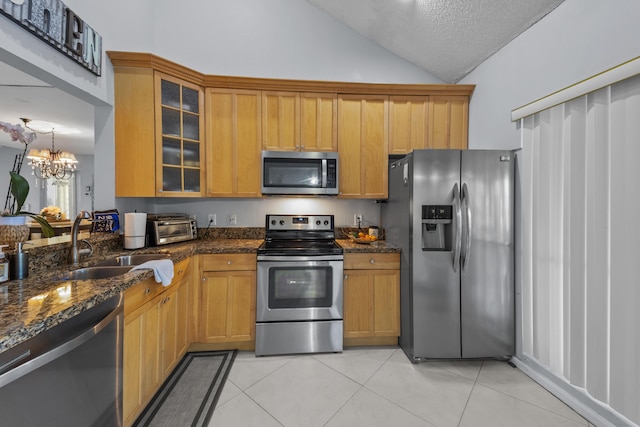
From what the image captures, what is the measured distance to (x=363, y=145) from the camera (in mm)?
2768

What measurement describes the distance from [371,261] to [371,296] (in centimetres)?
33

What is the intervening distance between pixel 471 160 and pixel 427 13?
140 centimetres

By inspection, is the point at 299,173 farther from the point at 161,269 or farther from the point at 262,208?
the point at 161,269

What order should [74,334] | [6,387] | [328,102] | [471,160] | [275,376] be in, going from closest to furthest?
[6,387], [74,334], [275,376], [471,160], [328,102]

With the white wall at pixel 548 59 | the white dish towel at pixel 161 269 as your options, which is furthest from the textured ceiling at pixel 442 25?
the white dish towel at pixel 161 269

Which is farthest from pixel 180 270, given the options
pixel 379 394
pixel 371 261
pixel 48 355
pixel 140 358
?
pixel 379 394

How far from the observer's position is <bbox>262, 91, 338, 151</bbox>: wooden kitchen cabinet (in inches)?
105

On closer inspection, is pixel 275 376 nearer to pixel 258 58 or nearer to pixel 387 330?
pixel 387 330

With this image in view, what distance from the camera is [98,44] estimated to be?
2.12 m

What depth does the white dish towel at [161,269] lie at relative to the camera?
161cm

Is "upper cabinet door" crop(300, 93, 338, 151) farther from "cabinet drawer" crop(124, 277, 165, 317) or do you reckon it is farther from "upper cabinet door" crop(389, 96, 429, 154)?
"cabinet drawer" crop(124, 277, 165, 317)

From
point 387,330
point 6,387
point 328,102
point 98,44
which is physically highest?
point 98,44

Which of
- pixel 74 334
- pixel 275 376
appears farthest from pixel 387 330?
pixel 74 334

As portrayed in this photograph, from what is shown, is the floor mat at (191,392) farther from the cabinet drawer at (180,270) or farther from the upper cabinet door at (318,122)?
the upper cabinet door at (318,122)
